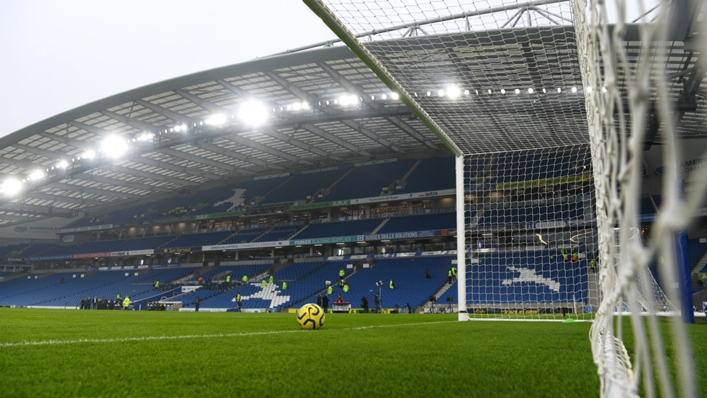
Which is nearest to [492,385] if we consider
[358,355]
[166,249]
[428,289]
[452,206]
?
[358,355]

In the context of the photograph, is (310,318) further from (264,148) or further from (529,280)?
(264,148)

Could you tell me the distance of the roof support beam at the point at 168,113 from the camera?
2192cm

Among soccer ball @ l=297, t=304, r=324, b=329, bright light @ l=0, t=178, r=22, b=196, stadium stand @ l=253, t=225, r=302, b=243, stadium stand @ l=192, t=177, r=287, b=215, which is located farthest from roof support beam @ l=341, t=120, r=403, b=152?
bright light @ l=0, t=178, r=22, b=196

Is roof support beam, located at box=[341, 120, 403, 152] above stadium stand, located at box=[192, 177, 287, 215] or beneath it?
above

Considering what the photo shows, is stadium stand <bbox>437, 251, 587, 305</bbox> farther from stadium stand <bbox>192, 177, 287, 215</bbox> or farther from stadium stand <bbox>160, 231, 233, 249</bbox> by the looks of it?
stadium stand <bbox>160, 231, 233, 249</bbox>

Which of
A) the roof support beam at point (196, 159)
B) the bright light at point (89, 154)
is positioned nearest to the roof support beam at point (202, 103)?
the roof support beam at point (196, 159)

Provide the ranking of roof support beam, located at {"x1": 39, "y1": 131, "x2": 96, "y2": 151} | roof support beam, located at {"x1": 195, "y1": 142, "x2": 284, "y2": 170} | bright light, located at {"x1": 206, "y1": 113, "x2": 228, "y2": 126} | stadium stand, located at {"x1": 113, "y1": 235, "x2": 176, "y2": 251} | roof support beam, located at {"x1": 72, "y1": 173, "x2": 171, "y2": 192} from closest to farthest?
bright light, located at {"x1": 206, "y1": 113, "x2": 228, "y2": 126} → roof support beam, located at {"x1": 39, "y1": 131, "x2": 96, "y2": 151} → roof support beam, located at {"x1": 195, "y1": 142, "x2": 284, "y2": 170} → roof support beam, located at {"x1": 72, "y1": 173, "x2": 171, "y2": 192} → stadium stand, located at {"x1": 113, "y1": 235, "x2": 176, "y2": 251}

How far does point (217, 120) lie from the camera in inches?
916

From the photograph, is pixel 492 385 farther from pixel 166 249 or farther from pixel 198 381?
pixel 166 249

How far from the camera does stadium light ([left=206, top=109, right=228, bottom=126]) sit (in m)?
23.2

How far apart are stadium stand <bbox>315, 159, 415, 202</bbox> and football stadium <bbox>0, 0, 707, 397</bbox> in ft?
0.69

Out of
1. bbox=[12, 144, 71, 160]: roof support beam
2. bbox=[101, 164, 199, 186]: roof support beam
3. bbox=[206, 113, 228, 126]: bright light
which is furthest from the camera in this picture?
bbox=[101, 164, 199, 186]: roof support beam

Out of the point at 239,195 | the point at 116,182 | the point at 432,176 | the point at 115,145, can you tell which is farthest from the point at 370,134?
the point at 116,182

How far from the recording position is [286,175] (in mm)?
37562
